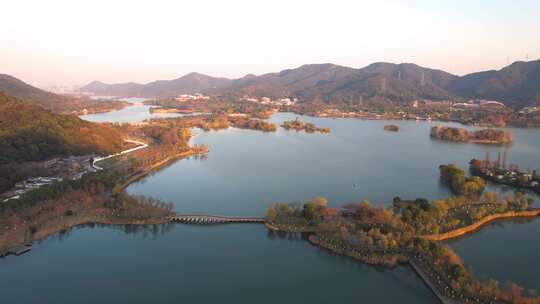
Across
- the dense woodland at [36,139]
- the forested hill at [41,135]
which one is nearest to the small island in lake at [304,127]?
the dense woodland at [36,139]

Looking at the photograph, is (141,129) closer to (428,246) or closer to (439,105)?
(428,246)

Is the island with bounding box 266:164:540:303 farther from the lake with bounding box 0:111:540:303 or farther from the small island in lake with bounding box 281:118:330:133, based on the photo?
the small island in lake with bounding box 281:118:330:133

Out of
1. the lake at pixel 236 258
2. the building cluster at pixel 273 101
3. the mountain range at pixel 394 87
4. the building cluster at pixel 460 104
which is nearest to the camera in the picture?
the lake at pixel 236 258

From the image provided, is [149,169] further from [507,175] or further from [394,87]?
[394,87]

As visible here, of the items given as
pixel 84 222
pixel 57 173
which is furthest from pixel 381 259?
pixel 57 173

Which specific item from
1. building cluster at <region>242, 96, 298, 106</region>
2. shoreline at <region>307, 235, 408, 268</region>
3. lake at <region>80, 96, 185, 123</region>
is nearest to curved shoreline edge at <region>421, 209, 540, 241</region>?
shoreline at <region>307, 235, 408, 268</region>

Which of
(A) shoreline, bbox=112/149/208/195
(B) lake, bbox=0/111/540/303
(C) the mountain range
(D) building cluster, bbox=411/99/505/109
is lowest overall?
(B) lake, bbox=0/111/540/303

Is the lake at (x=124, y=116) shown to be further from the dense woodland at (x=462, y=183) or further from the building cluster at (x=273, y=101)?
the dense woodland at (x=462, y=183)

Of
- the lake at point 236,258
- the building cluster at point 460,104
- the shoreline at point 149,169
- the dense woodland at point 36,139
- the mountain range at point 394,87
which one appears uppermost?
the mountain range at point 394,87
